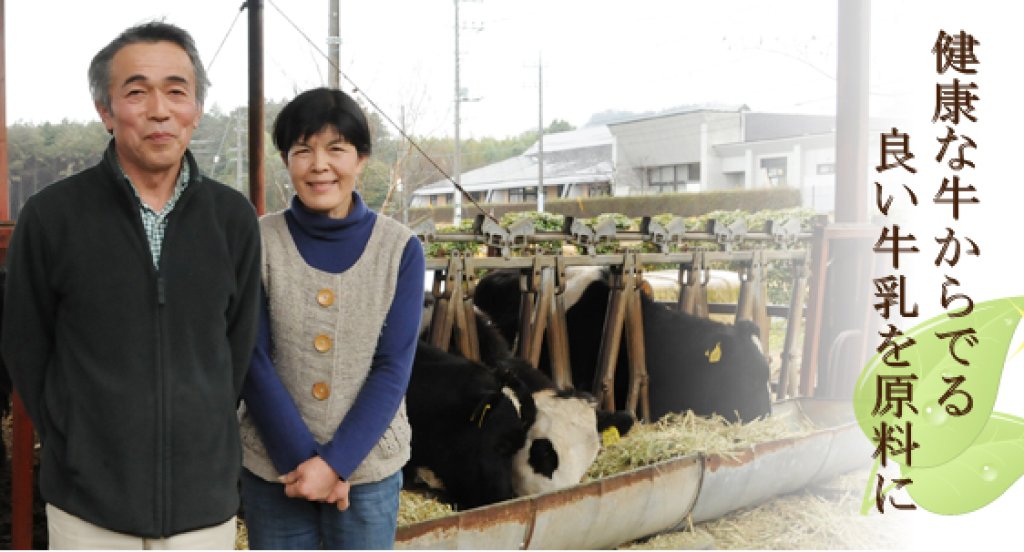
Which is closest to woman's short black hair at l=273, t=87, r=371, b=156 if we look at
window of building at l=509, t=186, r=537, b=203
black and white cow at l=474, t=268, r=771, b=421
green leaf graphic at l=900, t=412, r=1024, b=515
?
green leaf graphic at l=900, t=412, r=1024, b=515

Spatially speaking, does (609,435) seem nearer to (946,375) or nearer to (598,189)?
(946,375)

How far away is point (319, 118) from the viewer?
1941mm

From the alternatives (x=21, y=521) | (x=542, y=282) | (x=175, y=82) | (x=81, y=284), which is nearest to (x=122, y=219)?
(x=81, y=284)

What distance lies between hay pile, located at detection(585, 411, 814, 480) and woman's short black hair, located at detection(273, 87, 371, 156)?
117 inches

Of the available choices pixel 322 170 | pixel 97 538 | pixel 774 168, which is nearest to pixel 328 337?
pixel 322 170

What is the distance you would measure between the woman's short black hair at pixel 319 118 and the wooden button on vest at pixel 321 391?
0.47 metres

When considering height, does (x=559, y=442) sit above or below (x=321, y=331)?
below

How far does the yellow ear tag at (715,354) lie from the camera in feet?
19.0

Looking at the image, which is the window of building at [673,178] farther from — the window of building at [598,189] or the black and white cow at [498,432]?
the black and white cow at [498,432]

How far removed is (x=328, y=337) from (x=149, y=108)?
1.79 feet

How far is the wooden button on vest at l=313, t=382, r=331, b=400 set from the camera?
1928mm

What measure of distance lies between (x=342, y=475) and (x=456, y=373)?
2328 millimetres

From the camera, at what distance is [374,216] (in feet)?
6.66

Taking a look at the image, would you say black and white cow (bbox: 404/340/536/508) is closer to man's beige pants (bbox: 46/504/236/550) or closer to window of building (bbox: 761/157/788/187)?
man's beige pants (bbox: 46/504/236/550)
